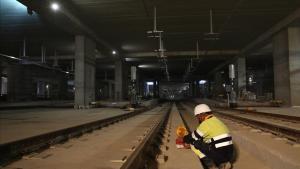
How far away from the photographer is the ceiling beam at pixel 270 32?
2145 centimetres

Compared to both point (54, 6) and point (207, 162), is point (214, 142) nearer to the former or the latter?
point (207, 162)

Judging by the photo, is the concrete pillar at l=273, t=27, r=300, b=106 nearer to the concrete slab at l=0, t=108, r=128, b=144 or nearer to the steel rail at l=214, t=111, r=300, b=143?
the steel rail at l=214, t=111, r=300, b=143

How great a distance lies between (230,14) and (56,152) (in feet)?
55.1

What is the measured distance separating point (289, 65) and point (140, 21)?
35.9 feet

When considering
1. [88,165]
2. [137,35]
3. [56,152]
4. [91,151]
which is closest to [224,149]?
[88,165]

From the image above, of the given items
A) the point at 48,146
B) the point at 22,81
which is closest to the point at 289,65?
the point at 48,146

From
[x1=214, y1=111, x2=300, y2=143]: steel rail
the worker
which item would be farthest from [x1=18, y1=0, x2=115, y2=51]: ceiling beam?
the worker

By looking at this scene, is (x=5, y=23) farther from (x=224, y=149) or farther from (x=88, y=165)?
(x=224, y=149)

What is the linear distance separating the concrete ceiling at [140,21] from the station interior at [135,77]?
0.07m

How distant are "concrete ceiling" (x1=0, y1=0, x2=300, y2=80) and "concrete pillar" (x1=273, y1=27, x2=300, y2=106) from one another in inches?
56.6

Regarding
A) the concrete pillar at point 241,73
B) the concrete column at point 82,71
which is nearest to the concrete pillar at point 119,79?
the concrete column at point 82,71

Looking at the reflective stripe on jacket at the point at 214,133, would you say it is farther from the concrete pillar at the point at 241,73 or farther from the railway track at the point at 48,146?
the concrete pillar at the point at 241,73

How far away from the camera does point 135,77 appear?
26016 mm

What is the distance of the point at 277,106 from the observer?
25.0 meters
